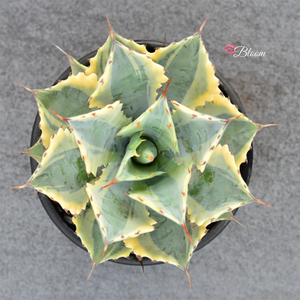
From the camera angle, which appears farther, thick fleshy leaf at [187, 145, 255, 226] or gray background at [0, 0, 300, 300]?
gray background at [0, 0, 300, 300]

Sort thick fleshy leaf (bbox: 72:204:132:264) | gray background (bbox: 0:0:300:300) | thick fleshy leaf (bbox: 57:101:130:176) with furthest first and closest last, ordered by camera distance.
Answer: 1. gray background (bbox: 0:0:300:300)
2. thick fleshy leaf (bbox: 72:204:132:264)
3. thick fleshy leaf (bbox: 57:101:130:176)

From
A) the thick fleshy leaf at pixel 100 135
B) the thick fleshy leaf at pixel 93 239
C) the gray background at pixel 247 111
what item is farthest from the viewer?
the gray background at pixel 247 111

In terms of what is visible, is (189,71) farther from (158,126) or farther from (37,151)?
(37,151)

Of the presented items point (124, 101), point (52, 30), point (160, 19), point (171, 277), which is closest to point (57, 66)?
point (52, 30)

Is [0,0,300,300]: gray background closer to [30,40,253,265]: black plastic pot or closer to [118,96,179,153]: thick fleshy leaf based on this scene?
[30,40,253,265]: black plastic pot

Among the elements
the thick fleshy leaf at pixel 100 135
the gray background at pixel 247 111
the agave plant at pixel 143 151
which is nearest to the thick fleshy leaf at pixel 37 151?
the agave plant at pixel 143 151

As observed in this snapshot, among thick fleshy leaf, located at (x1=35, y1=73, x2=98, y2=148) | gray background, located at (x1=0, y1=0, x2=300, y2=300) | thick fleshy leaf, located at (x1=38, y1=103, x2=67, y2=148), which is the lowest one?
gray background, located at (x1=0, y1=0, x2=300, y2=300)

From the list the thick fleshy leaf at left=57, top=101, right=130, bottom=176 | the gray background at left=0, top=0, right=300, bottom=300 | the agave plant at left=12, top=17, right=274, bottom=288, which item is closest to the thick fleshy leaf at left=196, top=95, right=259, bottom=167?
the agave plant at left=12, top=17, right=274, bottom=288

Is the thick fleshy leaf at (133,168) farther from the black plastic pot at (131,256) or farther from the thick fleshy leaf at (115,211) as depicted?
the black plastic pot at (131,256)
